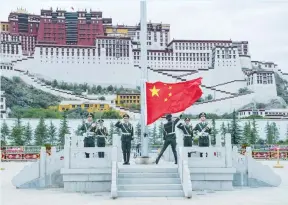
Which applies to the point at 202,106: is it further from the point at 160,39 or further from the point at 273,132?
the point at 160,39

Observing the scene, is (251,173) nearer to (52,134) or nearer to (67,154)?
(67,154)

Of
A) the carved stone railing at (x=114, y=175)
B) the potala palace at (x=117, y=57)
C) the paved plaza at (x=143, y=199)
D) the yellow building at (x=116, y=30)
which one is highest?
the yellow building at (x=116, y=30)

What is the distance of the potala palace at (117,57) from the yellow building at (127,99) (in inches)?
43.6

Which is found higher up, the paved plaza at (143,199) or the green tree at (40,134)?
the green tree at (40,134)

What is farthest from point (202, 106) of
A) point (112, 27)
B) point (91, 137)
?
point (91, 137)

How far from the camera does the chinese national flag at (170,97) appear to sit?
18.8ft

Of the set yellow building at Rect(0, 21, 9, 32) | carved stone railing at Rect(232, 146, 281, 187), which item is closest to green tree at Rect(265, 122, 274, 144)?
carved stone railing at Rect(232, 146, 281, 187)

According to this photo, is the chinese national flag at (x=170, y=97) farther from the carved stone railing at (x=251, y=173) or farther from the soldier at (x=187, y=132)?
the carved stone railing at (x=251, y=173)

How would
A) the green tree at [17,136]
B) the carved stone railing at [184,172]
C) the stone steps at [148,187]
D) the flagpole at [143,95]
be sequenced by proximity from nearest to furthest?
the carved stone railing at [184,172]
the stone steps at [148,187]
the flagpole at [143,95]
the green tree at [17,136]

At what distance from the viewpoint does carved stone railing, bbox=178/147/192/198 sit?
187 inches

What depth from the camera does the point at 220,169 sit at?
17.8ft

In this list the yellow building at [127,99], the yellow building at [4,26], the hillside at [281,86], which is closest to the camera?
the yellow building at [127,99]

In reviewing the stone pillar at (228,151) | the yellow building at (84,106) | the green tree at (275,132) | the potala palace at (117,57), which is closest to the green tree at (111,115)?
the yellow building at (84,106)

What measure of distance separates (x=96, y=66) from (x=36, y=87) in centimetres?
442
